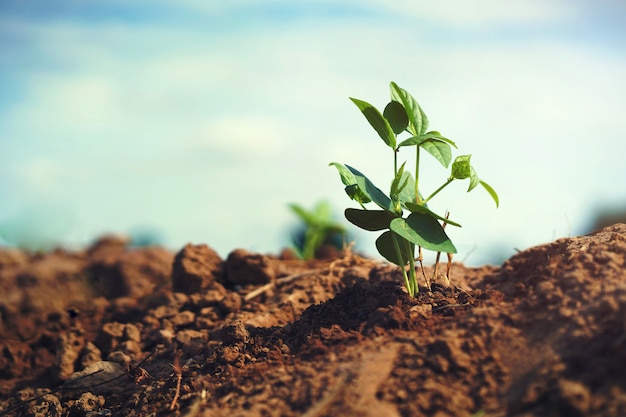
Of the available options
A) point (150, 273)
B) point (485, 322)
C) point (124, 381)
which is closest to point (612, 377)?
point (485, 322)

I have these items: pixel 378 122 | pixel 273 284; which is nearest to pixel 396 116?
pixel 378 122

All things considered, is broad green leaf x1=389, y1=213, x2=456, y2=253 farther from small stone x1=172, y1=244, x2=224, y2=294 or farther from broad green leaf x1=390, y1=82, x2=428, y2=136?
small stone x1=172, y1=244, x2=224, y2=294

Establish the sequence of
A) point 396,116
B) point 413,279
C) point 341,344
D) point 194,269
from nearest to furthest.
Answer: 1. point 341,344
2. point 396,116
3. point 413,279
4. point 194,269

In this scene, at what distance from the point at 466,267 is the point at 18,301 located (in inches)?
158

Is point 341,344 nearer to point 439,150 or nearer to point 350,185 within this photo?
point 350,185

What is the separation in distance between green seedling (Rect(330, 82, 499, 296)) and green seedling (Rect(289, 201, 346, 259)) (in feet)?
9.49

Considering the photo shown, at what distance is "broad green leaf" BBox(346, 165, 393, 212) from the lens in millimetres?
2943

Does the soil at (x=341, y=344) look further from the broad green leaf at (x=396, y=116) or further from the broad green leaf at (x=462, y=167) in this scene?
the broad green leaf at (x=396, y=116)

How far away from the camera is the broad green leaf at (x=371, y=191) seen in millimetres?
2943

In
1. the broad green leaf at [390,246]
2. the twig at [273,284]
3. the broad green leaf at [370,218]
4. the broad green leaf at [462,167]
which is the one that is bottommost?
the twig at [273,284]

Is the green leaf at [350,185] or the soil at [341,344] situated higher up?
the green leaf at [350,185]

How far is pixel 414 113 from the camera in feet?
9.96

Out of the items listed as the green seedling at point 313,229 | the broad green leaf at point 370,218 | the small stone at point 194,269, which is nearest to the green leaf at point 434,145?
Answer: the broad green leaf at point 370,218

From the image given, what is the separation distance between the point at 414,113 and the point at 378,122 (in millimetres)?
174
